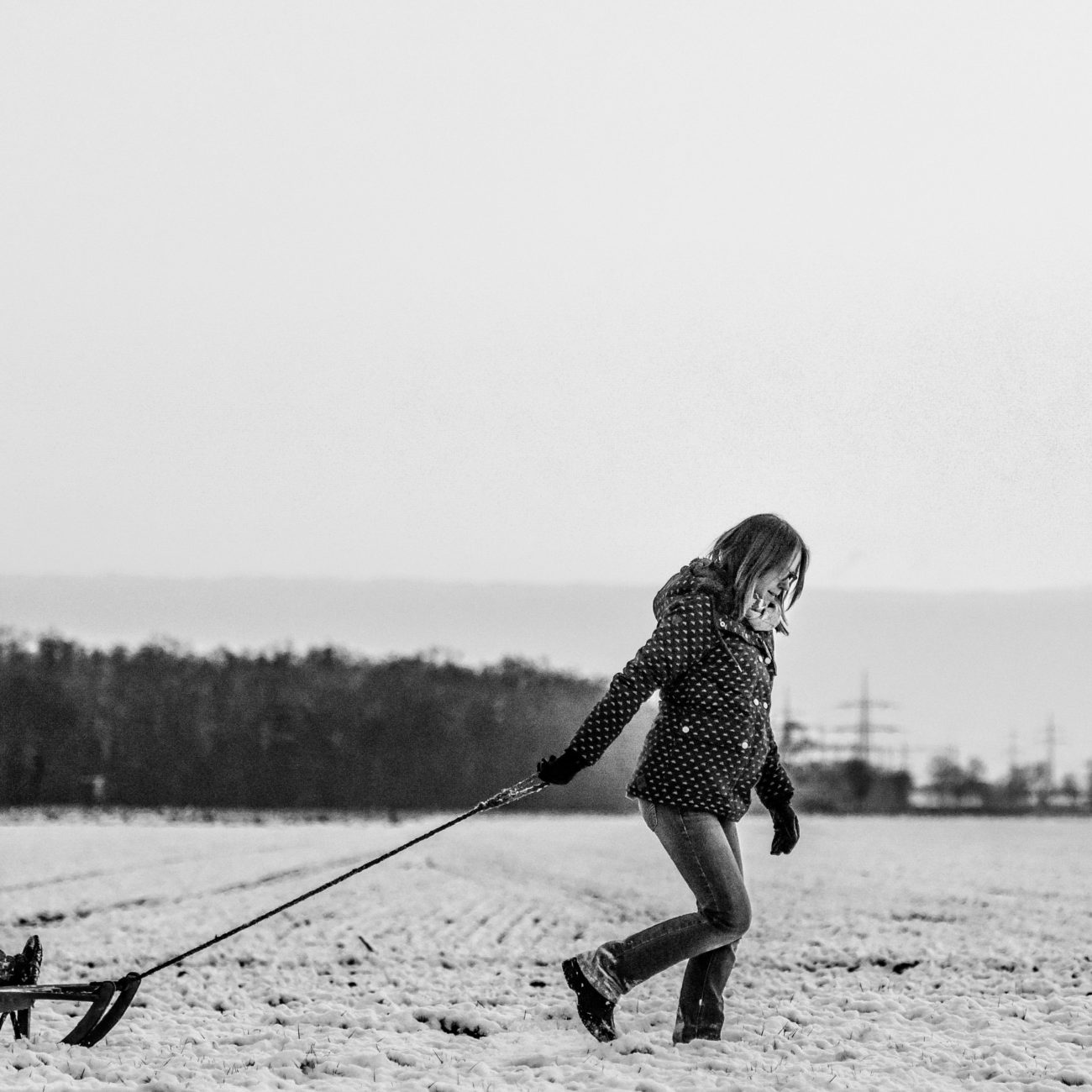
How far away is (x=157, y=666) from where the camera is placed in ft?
309

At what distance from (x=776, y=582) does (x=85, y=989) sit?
292 cm

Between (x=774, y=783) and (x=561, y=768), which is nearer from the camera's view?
(x=561, y=768)

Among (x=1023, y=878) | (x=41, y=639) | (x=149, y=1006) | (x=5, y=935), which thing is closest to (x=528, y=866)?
(x=1023, y=878)

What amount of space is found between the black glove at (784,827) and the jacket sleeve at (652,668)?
83 cm

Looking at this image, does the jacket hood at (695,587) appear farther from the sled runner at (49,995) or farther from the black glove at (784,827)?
the sled runner at (49,995)

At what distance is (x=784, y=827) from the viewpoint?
20.6ft

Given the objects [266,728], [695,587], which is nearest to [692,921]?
[695,587]

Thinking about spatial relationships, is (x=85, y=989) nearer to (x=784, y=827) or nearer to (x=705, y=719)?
(x=705, y=719)

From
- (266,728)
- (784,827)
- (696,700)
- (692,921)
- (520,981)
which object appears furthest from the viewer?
(266,728)

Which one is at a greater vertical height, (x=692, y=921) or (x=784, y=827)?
(x=784, y=827)

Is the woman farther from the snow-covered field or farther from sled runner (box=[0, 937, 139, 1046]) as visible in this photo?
sled runner (box=[0, 937, 139, 1046])

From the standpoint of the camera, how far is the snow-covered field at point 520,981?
594cm

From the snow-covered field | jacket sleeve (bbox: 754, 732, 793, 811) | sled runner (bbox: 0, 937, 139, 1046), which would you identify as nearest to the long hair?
jacket sleeve (bbox: 754, 732, 793, 811)

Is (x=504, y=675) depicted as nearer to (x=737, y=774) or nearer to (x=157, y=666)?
(x=157, y=666)
